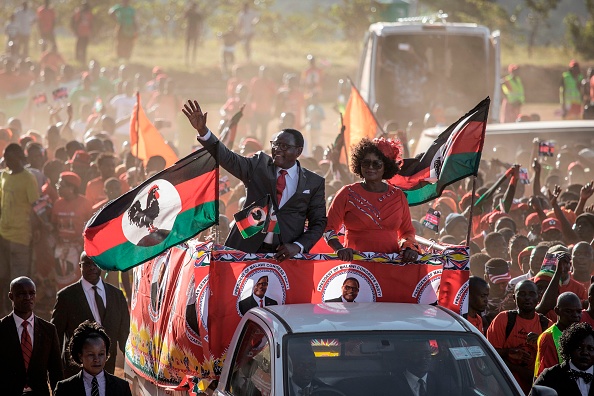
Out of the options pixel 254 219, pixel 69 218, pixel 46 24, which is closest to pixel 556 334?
pixel 254 219

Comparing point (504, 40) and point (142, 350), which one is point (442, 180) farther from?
point (504, 40)

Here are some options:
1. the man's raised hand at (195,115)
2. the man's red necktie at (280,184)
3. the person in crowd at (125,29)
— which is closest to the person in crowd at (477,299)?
the man's red necktie at (280,184)

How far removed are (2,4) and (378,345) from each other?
1527 inches

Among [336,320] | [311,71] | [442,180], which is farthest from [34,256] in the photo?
[311,71]

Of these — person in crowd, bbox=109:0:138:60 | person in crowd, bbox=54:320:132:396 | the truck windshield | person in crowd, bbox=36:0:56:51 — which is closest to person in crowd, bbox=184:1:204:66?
person in crowd, bbox=109:0:138:60

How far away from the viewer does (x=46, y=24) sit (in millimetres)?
32688

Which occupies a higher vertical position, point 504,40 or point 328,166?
point 504,40

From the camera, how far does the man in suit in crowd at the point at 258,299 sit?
7.29 meters

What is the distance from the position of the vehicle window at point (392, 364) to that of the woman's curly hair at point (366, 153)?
5.89 ft

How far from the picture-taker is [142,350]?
8.47 metres

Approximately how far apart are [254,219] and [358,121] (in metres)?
7.82

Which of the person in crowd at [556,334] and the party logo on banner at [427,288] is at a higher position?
the party logo on banner at [427,288]

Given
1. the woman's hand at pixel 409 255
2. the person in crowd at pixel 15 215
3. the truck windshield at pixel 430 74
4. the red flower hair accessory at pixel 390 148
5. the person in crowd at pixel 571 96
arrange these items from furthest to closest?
the person in crowd at pixel 571 96 < the truck windshield at pixel 430 74 < the person in crowd at pixel 15 215 < the red flower hair accessory at pixel 390 148 < the woman's hand at pixel 409 255

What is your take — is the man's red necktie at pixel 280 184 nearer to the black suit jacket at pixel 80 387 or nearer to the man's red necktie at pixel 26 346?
the black suit jacket at pixel 80 387
